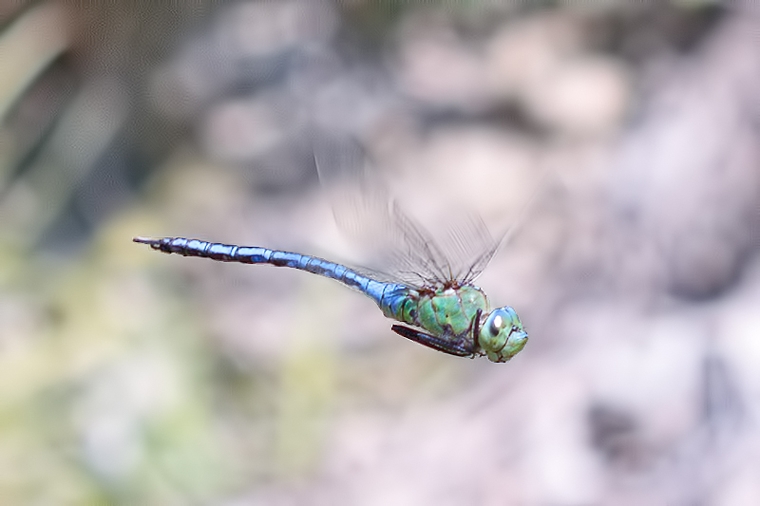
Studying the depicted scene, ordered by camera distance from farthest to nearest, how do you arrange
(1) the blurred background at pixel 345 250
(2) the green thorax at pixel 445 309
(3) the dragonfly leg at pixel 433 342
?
1. (1) the blurred background at pixel 345 250
2. (2) the green thorax at pixel 445 309
3. (3) the dragonfly leg at pixel 433 342

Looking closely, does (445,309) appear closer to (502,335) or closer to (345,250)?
(502,335)

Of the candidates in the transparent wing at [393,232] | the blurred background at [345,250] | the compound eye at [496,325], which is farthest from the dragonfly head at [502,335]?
the blurred background at [345,250]

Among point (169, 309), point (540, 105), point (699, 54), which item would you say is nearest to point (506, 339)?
point (169, 309)

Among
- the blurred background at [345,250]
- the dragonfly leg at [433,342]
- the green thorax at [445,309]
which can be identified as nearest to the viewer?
the dragonfly leg at [433,342]

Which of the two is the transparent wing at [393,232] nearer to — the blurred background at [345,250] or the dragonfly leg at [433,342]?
the dragonfly leg at [433,342]

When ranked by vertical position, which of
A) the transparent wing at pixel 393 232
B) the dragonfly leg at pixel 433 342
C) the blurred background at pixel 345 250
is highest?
the blurred background at pixel 345 250

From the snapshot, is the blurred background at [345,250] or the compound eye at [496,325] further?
the blurred background at [345,250]

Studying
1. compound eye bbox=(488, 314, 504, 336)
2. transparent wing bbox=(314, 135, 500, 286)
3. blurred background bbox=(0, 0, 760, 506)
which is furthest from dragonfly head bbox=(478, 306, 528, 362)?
blurred background bbox=(0, 0, 760, 506)
